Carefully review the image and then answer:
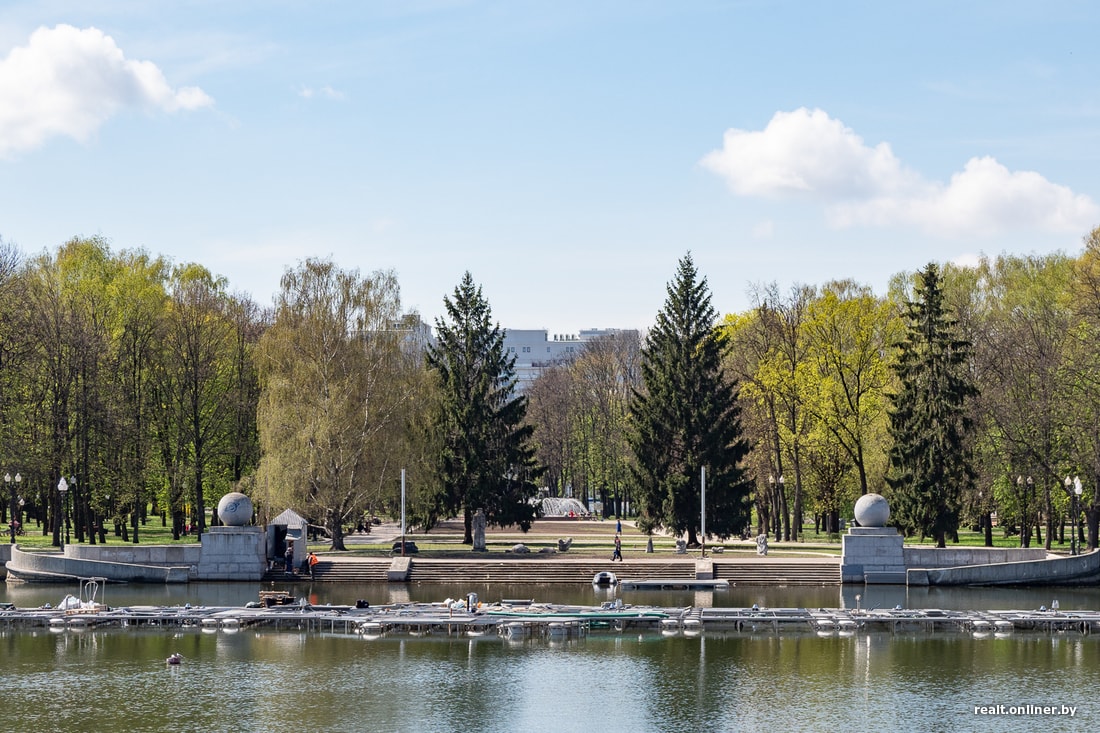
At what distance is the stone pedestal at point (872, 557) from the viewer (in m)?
56.6

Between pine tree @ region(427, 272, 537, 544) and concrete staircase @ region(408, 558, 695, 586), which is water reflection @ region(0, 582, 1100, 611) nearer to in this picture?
concrete staircase @ region(408, 558, 695, 586)

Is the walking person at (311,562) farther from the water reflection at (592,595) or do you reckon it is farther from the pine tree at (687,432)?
the pine tree at (687,432)

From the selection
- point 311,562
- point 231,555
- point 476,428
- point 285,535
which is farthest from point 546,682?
point 476,428

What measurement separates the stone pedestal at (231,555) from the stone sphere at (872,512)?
26.3m

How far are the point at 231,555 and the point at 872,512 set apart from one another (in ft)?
91.5

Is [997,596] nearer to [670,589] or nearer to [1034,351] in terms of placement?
[670,589]

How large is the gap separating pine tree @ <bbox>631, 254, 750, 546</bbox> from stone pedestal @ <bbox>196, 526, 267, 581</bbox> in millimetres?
20539

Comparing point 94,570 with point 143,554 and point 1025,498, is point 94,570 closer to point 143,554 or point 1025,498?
point 143,554

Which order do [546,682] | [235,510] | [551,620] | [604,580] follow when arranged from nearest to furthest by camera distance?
1. [546,682]
2. [551,620]
3. [604,580]
4. [235,510]

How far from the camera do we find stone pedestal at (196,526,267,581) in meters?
58.2

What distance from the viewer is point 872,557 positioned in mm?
56750

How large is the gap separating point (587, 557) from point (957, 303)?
3021 centimetres

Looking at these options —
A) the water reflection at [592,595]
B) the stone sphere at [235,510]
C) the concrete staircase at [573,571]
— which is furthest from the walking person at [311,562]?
the stone sphere at [235,510]

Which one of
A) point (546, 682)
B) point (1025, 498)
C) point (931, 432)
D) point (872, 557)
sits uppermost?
point (931, 432)
